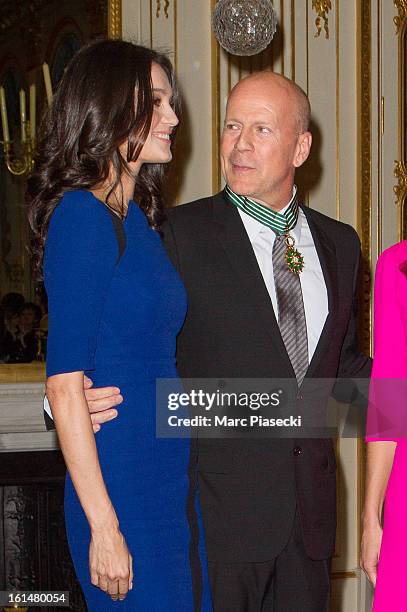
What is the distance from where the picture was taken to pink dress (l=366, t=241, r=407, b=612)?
6.86 ft

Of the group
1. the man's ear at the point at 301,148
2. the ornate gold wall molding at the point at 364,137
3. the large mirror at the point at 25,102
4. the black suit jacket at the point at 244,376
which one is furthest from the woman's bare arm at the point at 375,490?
the ornate gold wall molding at the point at 364,137

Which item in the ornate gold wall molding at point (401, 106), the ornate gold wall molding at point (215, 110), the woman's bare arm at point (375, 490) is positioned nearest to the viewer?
the woman's bare arm at point (375, 490)

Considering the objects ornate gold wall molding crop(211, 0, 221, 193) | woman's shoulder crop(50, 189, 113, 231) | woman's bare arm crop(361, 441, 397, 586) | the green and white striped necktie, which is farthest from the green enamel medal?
ornate gold wall molding crop(211, 0, 221, 193)

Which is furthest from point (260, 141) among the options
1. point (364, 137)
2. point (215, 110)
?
point (364, 137)

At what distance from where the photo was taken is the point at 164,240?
2.58 metres

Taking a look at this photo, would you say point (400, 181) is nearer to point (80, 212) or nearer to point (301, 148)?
point (301, 148)

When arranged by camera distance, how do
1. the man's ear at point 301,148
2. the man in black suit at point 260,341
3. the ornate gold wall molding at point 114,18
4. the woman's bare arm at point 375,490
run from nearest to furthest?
the woman's bare arm at point 375,490, the man in black suit at point 260,341, the man's ear at point 301,148, the ornate gold wall molding at point 114,18

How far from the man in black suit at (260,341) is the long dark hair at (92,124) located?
497 millimetres

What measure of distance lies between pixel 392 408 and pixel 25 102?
2.60 meters

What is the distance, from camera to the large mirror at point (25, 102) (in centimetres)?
419

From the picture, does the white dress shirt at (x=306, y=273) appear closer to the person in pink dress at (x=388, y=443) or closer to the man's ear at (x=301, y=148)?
the man's ear at (x=301, y=148)

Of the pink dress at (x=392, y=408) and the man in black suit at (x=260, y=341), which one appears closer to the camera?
the pink dress at (x=392, y=408)

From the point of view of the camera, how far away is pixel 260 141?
2727 millimetres

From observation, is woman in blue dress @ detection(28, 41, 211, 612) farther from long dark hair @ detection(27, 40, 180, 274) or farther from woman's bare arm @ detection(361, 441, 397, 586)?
woman's bare arm @ detection(361, 441, 397, 586)
